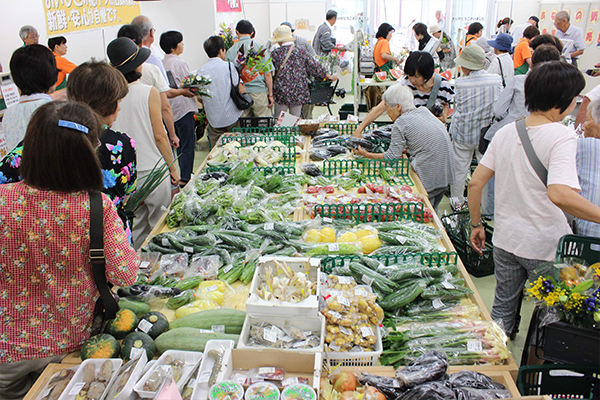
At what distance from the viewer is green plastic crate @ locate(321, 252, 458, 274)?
91.0 inches

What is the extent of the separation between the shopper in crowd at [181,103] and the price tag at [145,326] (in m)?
3.59

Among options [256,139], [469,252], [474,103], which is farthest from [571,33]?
[256,139]

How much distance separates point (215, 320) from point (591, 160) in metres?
2.05

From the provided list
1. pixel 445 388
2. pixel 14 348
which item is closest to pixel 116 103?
pixel 14 348

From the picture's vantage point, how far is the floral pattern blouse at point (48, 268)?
1.57 m

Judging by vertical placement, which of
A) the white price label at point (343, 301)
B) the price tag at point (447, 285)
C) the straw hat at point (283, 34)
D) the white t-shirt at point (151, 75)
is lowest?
the price tag at point (447, 285)

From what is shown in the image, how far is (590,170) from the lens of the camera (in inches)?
91.4

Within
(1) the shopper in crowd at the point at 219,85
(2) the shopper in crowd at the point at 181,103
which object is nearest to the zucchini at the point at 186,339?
(1) the shopper in crowd at the point at 219,85

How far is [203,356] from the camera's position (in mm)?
1650

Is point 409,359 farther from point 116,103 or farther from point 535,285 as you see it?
point 116,103

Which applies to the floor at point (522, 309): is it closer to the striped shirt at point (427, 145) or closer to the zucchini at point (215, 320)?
the striped shirt at point (427, 145)

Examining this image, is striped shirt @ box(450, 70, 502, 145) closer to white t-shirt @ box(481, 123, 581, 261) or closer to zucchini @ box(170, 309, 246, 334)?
white t-shirt @ box(481, 123, 581, 261)

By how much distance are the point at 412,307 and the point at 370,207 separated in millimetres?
1196

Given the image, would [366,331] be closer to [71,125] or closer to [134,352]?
[134,352]
